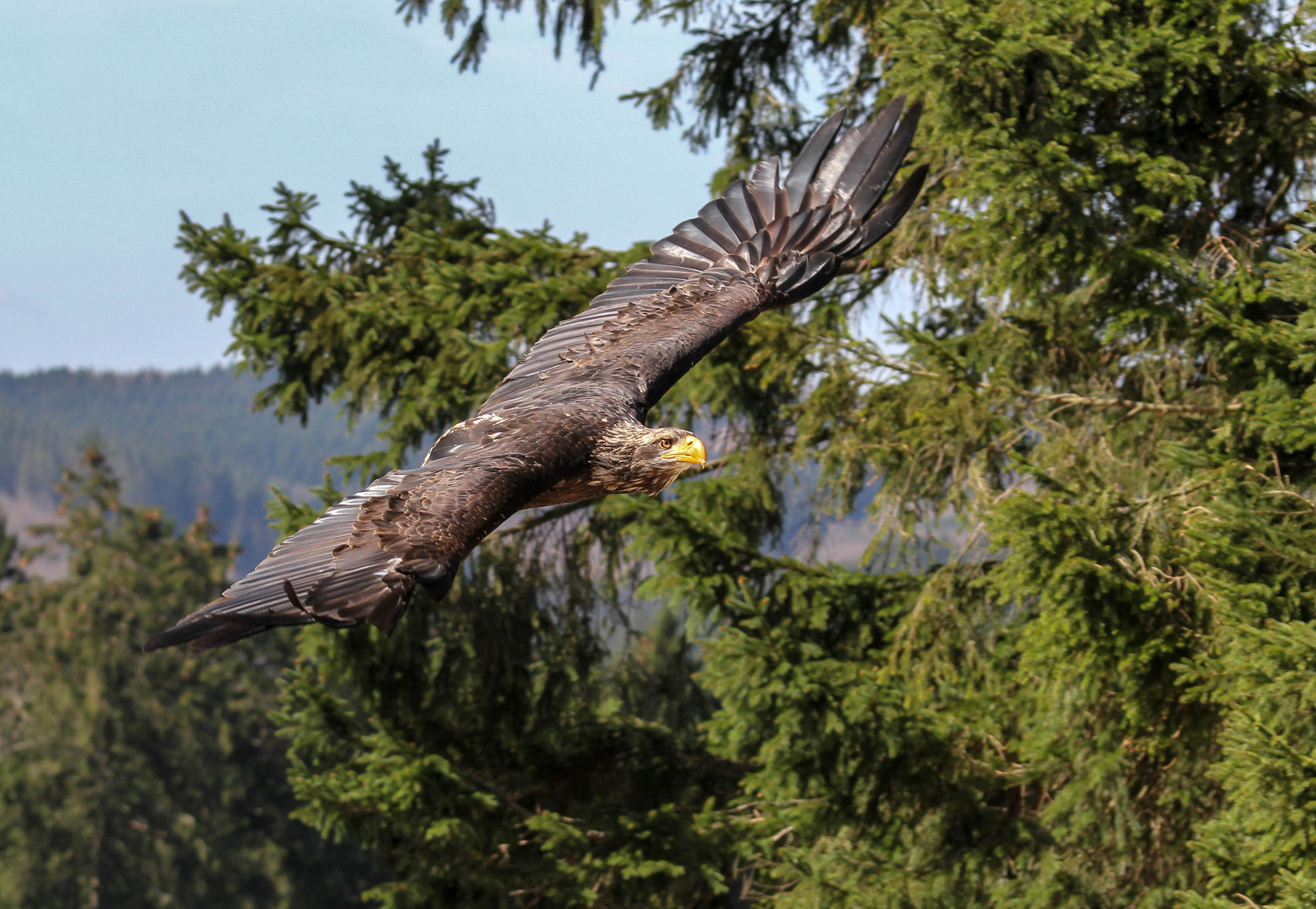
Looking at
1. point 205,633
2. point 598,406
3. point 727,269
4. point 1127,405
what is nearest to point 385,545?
point 205,633

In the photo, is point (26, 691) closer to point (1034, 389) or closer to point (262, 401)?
point (262, 401)

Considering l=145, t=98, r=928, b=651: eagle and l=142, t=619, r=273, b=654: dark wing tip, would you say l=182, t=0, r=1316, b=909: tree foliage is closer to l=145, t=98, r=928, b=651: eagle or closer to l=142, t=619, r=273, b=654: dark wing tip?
l=145, t=98, r=928, b=651: eagle

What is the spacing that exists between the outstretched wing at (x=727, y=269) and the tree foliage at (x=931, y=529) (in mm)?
383

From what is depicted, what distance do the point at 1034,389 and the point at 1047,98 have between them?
7.33 ft

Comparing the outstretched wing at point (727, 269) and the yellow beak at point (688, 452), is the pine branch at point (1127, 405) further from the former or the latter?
the yellow beak at point (688, 452)

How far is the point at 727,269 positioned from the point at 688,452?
1.65 m

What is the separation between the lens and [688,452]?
588 centimetres

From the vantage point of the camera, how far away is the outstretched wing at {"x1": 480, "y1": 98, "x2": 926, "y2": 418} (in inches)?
254

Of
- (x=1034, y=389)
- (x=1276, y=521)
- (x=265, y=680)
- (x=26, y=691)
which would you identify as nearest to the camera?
(x=1276, y=521)

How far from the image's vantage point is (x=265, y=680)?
38.3 metres

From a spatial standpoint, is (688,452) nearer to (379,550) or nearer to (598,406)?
(598,406)

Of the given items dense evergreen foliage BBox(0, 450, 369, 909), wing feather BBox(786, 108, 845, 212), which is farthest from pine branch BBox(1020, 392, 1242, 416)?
dense evergreen foliage BBox(0, 450, 369, 909)

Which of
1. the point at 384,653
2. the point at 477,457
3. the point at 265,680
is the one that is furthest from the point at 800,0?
the point at 265,680

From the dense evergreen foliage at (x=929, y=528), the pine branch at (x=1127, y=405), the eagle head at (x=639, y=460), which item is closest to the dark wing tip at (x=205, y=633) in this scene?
the eagle head at (x=639, y=460)
